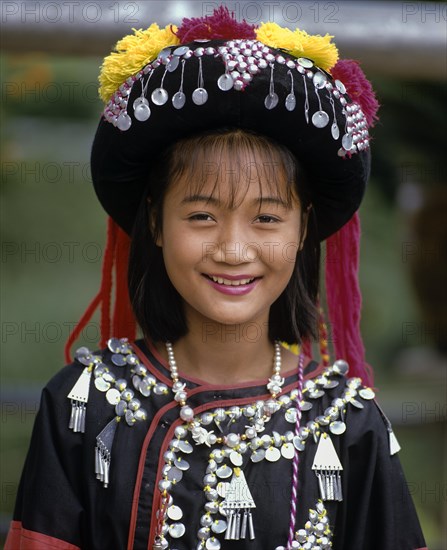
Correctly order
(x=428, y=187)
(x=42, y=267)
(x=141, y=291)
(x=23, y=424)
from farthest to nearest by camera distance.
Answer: (x=42, y=267)
(x=23, y=424)
(x=428, y=187)
(x=141, y=291)

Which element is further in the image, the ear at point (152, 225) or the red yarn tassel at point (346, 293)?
the red yarn tassel at point (346, 293)

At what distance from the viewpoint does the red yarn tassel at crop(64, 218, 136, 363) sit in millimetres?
1932

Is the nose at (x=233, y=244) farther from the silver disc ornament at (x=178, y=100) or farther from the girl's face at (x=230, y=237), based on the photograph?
the silver disc ornament at (x=178, y=100)

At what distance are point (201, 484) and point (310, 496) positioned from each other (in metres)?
0.21

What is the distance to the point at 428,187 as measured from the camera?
3.23 metres

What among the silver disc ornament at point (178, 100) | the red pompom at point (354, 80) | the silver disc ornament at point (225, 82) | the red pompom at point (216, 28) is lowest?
the silver disc ornament at point (178, 100)

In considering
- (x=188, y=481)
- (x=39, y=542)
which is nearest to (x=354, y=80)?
(x=188, y=481)

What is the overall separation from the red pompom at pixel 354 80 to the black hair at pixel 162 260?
19cm

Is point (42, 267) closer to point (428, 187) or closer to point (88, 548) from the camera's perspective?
point (428, 187)

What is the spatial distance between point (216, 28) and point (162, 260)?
487 mm

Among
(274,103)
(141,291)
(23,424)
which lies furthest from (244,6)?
(23,424)

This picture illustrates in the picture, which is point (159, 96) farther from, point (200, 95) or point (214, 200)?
point (214, 200)

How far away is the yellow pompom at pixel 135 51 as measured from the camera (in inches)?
65.1

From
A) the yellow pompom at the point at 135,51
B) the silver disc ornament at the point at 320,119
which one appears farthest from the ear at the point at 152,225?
the silver disc ornament at the point at 320,119
